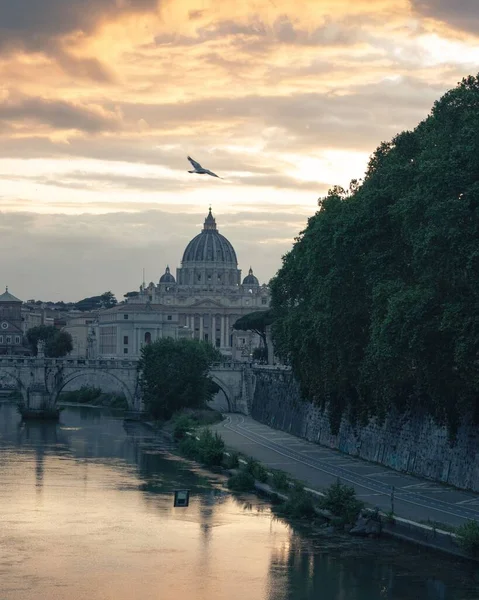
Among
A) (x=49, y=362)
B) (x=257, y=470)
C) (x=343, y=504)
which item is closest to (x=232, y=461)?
(x=257, y=470)

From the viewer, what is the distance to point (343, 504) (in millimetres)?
37188

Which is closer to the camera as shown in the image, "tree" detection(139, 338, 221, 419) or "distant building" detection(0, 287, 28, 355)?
"tree" detection(139, 338, 221, 419)

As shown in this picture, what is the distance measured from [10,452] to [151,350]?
23.4 meters

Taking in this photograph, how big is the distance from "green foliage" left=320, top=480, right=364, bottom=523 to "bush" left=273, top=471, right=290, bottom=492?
5.02 m

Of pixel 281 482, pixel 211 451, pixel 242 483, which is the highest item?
pixel 211 451

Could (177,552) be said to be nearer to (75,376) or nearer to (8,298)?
(75,376)

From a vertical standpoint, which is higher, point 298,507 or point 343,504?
point 343,504

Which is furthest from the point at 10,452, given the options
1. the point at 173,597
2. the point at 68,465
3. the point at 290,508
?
the point at 173,597

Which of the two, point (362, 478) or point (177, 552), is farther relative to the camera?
point (362, 478)

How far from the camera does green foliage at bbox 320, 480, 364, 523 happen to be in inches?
1448

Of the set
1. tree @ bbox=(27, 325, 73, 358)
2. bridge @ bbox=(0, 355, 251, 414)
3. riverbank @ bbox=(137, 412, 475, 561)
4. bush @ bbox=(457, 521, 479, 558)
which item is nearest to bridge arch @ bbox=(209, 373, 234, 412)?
bridge @ bbox=(0, 355, 251, 414)

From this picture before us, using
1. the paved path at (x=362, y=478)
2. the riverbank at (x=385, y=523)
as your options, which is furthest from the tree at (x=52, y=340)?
the riverbank at (x=385, y=523)

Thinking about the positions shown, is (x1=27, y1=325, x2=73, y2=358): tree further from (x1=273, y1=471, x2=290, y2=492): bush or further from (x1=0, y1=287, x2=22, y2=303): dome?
(x1=273, y1=471, x2=290, y2=492): bush

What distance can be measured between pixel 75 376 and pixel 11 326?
97.6m
